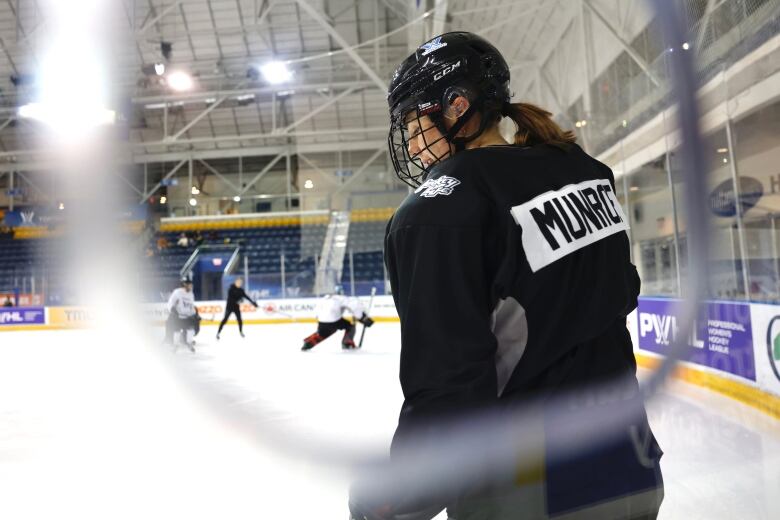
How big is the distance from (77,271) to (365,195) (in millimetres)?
15220

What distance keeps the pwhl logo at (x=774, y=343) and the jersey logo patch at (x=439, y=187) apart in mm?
3287

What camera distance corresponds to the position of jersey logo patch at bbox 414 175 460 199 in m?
0.58

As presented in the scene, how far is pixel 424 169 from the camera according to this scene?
2.72 feet

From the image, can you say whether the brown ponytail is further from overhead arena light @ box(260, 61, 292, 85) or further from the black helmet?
overhead arena light @ box(260, 61, 292, 85)

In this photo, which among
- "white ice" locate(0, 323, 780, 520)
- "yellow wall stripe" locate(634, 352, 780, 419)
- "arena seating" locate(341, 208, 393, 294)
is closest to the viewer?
"white ice" locate(0, 323, 780, 520)

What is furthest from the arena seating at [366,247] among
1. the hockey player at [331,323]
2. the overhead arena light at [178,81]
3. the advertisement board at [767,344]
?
the advertisement board at [767,344]

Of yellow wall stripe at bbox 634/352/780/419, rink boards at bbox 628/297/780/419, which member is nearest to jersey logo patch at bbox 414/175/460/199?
yellow wall stripe at bbox 634/352/780/419

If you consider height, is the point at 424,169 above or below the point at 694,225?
above

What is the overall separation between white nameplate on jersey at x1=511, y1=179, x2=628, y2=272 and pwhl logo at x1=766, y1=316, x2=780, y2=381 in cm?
306

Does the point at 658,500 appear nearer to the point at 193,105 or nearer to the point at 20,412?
the point at 20,412

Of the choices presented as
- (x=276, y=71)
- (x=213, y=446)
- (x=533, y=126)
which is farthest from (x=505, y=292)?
(x=276, y=71)

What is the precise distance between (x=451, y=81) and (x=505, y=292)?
10.6 inches

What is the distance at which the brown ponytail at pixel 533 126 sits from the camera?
0.72 m

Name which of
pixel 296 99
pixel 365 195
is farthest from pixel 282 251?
pixel 296 99
